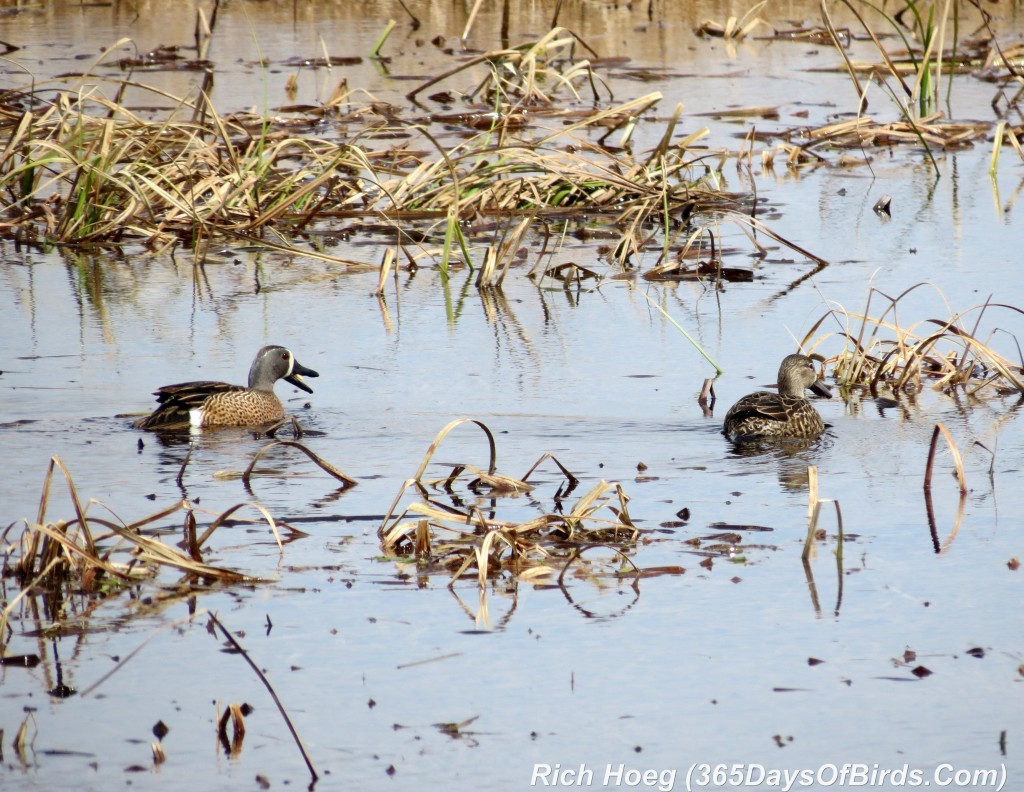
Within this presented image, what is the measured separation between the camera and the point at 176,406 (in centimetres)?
824

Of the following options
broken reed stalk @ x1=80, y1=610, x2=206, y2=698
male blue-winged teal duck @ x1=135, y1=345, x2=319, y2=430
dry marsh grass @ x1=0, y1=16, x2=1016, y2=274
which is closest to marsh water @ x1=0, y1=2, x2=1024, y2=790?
broken reed stalk @ x1=80, y1=610, x2=206, y2=698

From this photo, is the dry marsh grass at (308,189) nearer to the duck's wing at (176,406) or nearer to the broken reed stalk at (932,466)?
the duck's wing at (176,406)

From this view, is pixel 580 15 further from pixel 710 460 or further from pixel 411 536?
pixel 411 536

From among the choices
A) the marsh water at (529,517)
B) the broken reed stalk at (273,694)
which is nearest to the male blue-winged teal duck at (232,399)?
the marsh water at (529,517)

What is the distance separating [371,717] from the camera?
16.0 ft

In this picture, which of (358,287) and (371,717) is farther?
(358,287)

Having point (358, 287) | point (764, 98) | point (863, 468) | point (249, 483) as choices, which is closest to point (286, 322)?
point (358, 287)

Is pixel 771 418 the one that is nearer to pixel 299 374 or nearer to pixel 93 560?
pixel 299 374

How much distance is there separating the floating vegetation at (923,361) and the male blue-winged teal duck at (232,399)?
2.93 meters

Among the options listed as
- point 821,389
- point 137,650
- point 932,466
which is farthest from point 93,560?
point 821,389

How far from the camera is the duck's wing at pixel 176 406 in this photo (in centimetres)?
823

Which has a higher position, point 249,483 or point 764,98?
point 764,98

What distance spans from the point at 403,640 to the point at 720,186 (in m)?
8.77

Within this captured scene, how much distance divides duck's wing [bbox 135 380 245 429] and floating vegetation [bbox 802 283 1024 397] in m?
3.39
